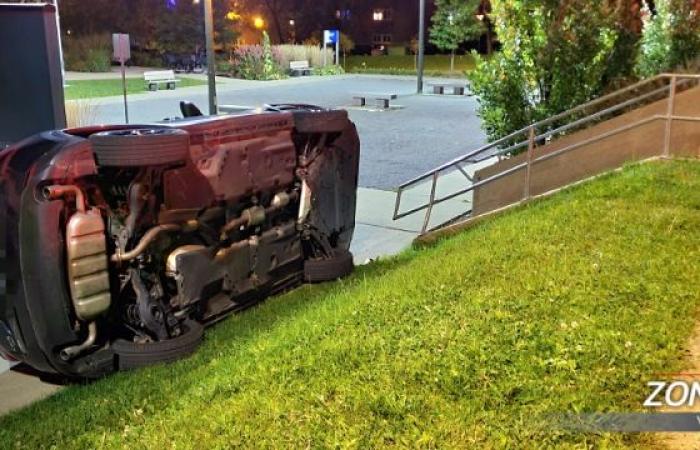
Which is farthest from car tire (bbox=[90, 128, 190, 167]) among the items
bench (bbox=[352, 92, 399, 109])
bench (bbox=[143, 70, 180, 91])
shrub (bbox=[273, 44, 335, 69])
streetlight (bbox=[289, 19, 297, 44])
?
streetlight (bbox=[289, 19, 297, 44])

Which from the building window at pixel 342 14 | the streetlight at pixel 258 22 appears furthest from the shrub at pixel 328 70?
the building window at pixel 342 14

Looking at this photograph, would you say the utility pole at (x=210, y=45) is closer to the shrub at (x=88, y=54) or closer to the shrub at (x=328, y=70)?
the shrub at (x=328, y=70)

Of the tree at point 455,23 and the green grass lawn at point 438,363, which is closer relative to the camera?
the green grass lawn at point 438,363

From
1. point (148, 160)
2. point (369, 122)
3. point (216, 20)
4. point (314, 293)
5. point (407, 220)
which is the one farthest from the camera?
point (216, 20)

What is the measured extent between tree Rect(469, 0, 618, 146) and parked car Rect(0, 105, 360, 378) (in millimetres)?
5343

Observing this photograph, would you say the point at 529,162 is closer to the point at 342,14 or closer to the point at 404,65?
the point at 404,65

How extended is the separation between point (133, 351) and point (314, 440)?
1.99m

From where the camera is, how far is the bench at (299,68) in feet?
125

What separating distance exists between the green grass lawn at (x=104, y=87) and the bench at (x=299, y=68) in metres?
5.35

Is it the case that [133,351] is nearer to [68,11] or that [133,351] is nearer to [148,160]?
[148,160]

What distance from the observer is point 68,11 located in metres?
48.8

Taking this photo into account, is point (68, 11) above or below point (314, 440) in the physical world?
above

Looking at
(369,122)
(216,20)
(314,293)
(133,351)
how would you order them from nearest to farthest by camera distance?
(133,351)
(314,293)
(369,122)
(216,20)

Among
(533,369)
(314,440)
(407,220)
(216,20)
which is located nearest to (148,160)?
(314,440)
